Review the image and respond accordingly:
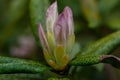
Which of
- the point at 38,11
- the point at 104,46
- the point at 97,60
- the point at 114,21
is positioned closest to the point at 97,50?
the point at 104,46

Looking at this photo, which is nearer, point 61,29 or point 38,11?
point 61,29

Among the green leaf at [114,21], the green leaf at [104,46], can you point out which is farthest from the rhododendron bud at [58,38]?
the green leaf at [114,21]

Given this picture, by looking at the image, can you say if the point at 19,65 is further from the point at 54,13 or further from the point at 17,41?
the point at 17,41

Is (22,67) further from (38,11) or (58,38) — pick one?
(38,11)

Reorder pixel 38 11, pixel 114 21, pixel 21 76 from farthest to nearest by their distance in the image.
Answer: pixel 114 21, pixel 38 11, pixel 21 76

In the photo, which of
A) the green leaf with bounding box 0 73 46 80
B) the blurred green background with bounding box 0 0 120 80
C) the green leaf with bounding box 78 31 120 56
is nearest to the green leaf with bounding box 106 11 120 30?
the blurred green background with bounding box 0 0 120 80
